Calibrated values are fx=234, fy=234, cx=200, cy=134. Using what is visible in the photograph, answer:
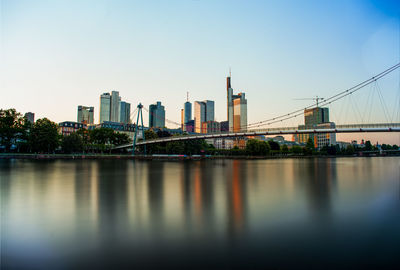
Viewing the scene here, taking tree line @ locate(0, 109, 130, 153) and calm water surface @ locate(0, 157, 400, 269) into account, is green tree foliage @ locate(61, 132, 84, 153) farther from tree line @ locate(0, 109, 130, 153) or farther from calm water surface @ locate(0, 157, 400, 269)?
calm water surface @ locate(0, 157, 400, 269)

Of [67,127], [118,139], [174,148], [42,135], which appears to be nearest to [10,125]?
[42,135]

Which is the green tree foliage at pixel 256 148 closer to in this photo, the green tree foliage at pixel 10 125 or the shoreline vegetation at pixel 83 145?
the shoreline vegetation at pixel 83 145

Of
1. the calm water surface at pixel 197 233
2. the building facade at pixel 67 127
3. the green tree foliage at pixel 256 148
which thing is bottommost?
the calm water surface at pixel 197 233

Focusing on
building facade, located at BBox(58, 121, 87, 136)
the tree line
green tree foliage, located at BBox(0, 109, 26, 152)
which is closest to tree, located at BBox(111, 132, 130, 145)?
the tree line

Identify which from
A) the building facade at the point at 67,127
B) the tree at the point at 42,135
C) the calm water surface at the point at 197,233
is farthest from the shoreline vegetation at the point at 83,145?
the calm water surface at the point at 197,233

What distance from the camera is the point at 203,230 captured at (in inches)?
201

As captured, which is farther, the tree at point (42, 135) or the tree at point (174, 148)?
the tree at point (174, 148)

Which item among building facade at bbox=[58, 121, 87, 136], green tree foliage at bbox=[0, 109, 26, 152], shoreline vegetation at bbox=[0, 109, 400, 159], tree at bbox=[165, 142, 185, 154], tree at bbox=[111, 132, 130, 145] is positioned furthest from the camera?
building facade at bbox=[58, 121, 87, 136]

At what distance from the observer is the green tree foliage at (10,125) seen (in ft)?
151

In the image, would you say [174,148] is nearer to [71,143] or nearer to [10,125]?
[71,143]

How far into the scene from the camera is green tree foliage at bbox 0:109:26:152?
45.9 meters

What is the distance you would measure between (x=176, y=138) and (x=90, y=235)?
56391mm

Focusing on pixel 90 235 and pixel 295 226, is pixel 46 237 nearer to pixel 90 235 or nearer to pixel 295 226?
pixel 90 235

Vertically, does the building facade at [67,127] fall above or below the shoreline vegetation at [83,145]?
above
